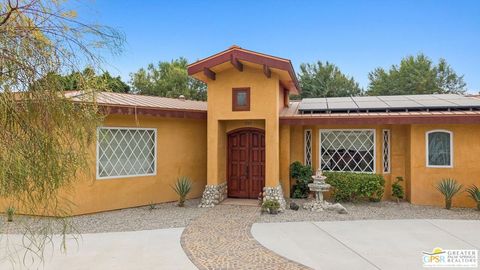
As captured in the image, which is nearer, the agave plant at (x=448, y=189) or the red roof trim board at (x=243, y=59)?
the red roof trim board at (x=243, y=59)

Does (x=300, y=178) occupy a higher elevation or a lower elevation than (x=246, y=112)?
lower

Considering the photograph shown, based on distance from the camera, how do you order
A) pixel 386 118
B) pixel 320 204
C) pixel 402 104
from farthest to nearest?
pixel 402 104 < pixel 386 118 < pixel 320 204

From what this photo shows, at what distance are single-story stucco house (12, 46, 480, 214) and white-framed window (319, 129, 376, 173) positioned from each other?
4 cm

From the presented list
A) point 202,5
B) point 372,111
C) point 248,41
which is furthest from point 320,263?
point 248,41

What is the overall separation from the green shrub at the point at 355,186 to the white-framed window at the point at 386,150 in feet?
2.65

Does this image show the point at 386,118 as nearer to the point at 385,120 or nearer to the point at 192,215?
the point at 385,120

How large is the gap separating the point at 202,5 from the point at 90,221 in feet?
39.6

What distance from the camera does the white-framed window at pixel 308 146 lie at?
12591 mm

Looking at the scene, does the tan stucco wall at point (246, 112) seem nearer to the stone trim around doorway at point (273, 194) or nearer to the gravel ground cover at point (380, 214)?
the stone trim around doorway at point (273, 194)

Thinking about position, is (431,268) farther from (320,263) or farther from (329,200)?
(329,200)

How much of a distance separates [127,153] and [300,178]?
21.6 ft

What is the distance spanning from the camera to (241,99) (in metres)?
11.1

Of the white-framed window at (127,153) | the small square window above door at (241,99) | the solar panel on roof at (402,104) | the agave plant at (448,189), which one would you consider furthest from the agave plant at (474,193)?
the white-framed window at (127,153)

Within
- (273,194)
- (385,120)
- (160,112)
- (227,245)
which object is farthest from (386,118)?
(160,112)
